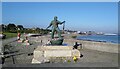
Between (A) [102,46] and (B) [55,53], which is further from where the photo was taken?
(A) [102,46]

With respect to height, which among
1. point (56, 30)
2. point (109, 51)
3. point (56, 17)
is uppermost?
point (56, 17)

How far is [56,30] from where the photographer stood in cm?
1830

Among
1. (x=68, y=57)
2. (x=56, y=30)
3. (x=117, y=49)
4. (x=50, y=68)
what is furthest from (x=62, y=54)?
(x=50, y=68)

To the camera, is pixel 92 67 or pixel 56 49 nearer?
pixel 92 67

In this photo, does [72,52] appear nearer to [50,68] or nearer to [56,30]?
[56,30]

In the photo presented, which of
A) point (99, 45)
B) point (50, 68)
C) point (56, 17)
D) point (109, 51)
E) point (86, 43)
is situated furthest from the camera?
point (86, 43)

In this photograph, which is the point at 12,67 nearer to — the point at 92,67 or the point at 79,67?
the point at 79,67

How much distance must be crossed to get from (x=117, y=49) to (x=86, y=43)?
17.6 feet

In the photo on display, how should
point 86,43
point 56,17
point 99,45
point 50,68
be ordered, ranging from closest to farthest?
point 50,68 → point 56,17 → point 99,45 → point 86,43

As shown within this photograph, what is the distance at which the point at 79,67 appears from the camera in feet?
25.9

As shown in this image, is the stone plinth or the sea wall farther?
the sea wall

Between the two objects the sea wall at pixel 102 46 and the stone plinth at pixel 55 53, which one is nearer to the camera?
the stone plinth at pixel 55 53

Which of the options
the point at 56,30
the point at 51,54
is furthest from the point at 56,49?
the point at 56,30

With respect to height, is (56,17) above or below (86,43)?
above
